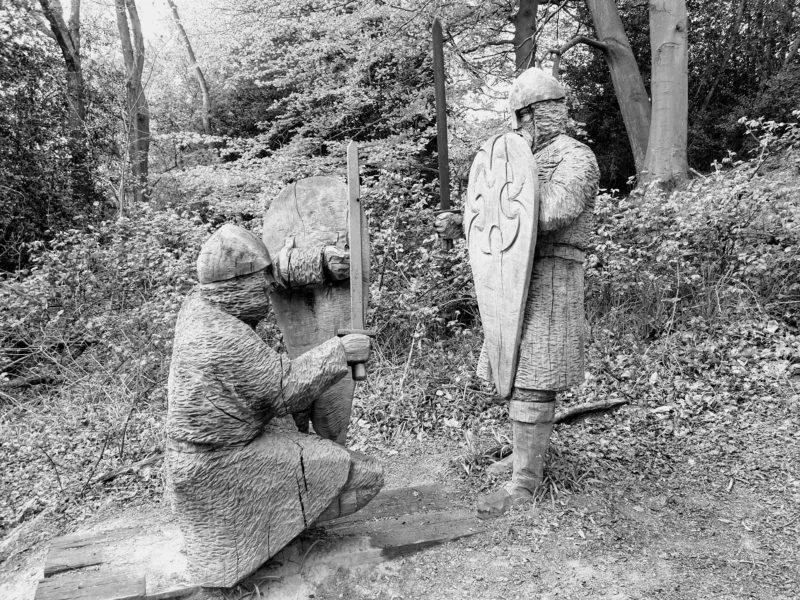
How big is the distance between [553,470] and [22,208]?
311 inches

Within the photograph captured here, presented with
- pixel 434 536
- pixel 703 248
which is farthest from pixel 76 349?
pixel 703 248

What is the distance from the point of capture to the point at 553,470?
3096 millimetres

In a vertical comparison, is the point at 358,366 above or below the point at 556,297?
below

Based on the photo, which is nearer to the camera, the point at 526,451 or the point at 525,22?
the point at 526,451

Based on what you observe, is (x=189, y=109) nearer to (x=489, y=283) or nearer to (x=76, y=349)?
(x=76, y=349)

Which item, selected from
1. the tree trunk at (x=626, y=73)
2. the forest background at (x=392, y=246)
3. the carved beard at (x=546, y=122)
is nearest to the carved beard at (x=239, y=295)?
the carved beard at (x=546, y=122)

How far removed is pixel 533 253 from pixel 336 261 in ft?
3.18

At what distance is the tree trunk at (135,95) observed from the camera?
30.5 ft

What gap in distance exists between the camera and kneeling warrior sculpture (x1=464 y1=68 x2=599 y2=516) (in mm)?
2625

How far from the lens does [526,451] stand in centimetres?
291

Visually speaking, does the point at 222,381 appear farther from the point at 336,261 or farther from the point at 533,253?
the point at 533,253

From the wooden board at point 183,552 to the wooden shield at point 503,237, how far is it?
0.81 m

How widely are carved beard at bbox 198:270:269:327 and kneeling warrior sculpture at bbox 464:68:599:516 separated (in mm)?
1234

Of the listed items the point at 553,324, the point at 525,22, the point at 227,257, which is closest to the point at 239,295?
the point at 227,257
